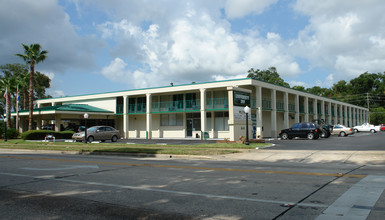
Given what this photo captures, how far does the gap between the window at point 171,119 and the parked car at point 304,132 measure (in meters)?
12.7

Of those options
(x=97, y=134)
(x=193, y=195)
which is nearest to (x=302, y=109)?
(x=97, y=134)

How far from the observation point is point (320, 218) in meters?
4.89

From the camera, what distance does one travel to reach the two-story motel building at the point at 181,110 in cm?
3344

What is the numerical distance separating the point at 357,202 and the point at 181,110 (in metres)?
30.0

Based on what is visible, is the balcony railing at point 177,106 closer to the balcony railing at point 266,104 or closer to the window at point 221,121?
the window at point 221,121

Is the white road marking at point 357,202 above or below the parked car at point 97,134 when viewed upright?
below

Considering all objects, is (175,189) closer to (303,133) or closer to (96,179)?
(96,179)

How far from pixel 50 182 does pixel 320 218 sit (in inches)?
277

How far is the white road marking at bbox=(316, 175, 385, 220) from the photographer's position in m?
5.03

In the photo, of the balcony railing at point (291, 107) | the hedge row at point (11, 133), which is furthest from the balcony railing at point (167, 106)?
the hedge row at point (11, 133)

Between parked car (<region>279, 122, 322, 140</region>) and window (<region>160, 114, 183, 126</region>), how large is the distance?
12725mm

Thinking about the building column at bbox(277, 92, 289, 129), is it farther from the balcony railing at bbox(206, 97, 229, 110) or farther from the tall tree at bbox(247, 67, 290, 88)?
the tall tree at bbox(247, 67, 290, 88)

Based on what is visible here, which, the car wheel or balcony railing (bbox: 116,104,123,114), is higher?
balcony railing (bbox: 116,104,123,114)

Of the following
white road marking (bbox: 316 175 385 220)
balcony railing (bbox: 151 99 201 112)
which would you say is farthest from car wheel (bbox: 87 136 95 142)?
white road marking (bbox: 316 175 385 220)
